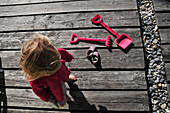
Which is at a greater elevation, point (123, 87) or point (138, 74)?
point (138, 74)

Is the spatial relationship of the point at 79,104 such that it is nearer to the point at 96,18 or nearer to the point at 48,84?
the point at 48,84

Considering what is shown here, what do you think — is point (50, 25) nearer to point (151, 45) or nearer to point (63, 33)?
point (63, 33)

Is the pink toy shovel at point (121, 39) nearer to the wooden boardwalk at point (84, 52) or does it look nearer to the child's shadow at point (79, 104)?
the wooden boardwalk at point (84, 52)

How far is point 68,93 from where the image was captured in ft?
5.04

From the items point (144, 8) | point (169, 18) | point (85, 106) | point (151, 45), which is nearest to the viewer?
point (85, 106)

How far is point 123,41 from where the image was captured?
159cm

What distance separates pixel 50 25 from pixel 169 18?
1.64m

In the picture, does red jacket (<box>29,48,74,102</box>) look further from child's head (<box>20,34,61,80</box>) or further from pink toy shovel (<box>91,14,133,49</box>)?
pink toy shovel (<box>91,14,133,49</box>)

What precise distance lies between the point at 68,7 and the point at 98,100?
1.37 m

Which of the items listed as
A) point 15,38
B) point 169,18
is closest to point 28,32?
point 15,38

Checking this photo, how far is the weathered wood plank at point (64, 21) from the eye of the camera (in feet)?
5.60

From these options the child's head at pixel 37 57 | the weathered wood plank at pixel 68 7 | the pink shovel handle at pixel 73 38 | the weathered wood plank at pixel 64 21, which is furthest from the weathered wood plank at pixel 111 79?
the weathered wood plank at pixel 68 7

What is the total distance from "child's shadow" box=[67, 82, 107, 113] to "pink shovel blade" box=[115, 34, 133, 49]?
763 mm

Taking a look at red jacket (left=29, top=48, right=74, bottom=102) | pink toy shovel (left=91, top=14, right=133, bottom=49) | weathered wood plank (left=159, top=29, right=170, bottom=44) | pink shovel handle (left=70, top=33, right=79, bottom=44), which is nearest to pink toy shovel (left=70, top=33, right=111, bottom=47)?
pink shovel handle (left=70, top=33, right=79, bottom=44)
